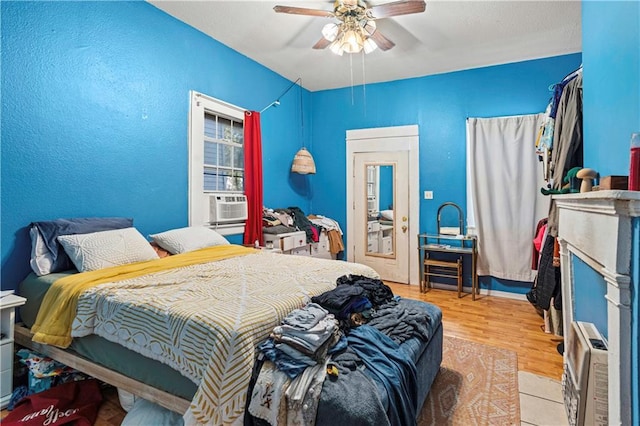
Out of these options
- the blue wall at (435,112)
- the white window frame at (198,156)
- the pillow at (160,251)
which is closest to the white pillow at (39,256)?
the pillow at (160,251)

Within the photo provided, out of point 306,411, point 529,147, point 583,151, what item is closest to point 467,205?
point 529,147

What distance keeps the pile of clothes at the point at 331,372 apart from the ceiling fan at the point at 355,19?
7.09 ft

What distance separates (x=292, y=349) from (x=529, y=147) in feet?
12.6

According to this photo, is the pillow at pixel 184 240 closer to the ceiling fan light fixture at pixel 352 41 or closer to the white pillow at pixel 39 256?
the white pillow at pixel 39 256

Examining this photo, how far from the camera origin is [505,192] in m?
4.01

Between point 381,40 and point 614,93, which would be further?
point 381,40

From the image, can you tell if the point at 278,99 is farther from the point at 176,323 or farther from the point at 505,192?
the point at 176,323

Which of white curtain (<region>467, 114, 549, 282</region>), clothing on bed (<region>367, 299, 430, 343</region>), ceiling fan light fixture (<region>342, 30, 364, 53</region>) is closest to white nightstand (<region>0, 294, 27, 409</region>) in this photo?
clothing on bed (<region>367, 299, 430, 343</region>)

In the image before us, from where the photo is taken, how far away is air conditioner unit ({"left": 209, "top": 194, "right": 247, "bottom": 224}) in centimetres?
352

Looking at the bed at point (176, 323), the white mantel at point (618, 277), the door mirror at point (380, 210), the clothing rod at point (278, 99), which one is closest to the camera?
the white mantel at point (618, 277)

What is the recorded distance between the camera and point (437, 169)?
4461 millimetres

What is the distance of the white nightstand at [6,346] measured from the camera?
191 cm

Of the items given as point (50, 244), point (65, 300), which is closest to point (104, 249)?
point (50, 244)

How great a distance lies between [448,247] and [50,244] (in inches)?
158
